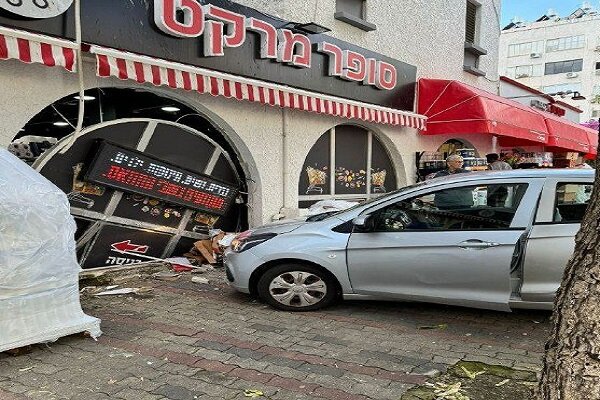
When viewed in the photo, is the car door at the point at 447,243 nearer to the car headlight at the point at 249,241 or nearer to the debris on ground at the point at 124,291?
Result: the car headlight at the point at 249,241

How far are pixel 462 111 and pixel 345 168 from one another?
111 inches

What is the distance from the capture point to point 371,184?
10.4 metres

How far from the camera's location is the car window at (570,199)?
14.2ft

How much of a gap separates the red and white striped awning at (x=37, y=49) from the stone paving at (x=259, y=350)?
2.54 m

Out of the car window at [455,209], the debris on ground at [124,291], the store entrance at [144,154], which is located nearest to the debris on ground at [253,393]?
the car window at [455,209]

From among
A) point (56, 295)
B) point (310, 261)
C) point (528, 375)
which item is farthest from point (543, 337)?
point (56, 295)

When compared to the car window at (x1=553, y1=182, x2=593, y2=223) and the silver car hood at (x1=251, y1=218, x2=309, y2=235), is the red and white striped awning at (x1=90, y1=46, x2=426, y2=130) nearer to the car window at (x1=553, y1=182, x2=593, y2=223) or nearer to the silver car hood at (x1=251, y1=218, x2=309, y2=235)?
the silver car hood at (x1=251, y1=218, x2=309, y2=235)

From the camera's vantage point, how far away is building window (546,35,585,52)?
165ft

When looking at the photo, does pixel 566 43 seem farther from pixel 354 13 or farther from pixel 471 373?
pixel 471 373

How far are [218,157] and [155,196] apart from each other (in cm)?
127

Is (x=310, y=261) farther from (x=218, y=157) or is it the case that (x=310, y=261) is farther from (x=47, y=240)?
(x=218, y=157)

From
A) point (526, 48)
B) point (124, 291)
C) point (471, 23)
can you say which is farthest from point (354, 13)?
point (526, 48)

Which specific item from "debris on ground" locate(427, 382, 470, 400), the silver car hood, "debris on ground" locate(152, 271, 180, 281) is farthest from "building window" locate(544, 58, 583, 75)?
"debris on ground" locate(427, 382, 470, 400)

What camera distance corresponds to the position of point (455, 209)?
15.4 ft
